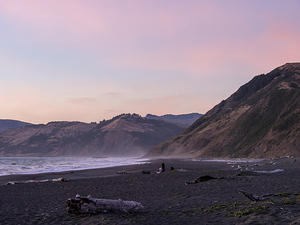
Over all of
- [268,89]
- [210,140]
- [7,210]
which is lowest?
[7,210]

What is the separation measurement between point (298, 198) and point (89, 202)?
23.5ft

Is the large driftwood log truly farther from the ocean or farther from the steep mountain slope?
the steep mountain slope

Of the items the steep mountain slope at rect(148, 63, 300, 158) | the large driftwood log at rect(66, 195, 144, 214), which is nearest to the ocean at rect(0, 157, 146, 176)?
the steep mountain slope at rect(148, 63, 300, 158)

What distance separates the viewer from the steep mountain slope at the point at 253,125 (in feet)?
264

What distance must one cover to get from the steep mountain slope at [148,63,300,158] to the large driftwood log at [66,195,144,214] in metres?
62.3

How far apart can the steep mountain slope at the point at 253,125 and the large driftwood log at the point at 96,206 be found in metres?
62.3

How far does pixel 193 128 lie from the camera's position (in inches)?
5630

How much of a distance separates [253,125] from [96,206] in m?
90.4

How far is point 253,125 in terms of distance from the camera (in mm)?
98688

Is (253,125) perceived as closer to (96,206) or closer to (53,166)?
(53,166)

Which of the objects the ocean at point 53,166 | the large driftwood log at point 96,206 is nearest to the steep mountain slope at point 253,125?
the ocean at point 53,166

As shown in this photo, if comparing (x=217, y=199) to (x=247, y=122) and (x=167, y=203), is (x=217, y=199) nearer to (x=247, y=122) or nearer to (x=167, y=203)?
(x=167, y=203)

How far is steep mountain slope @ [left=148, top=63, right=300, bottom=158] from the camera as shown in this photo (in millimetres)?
80500

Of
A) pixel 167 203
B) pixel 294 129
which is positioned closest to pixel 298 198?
pixel 167 203
